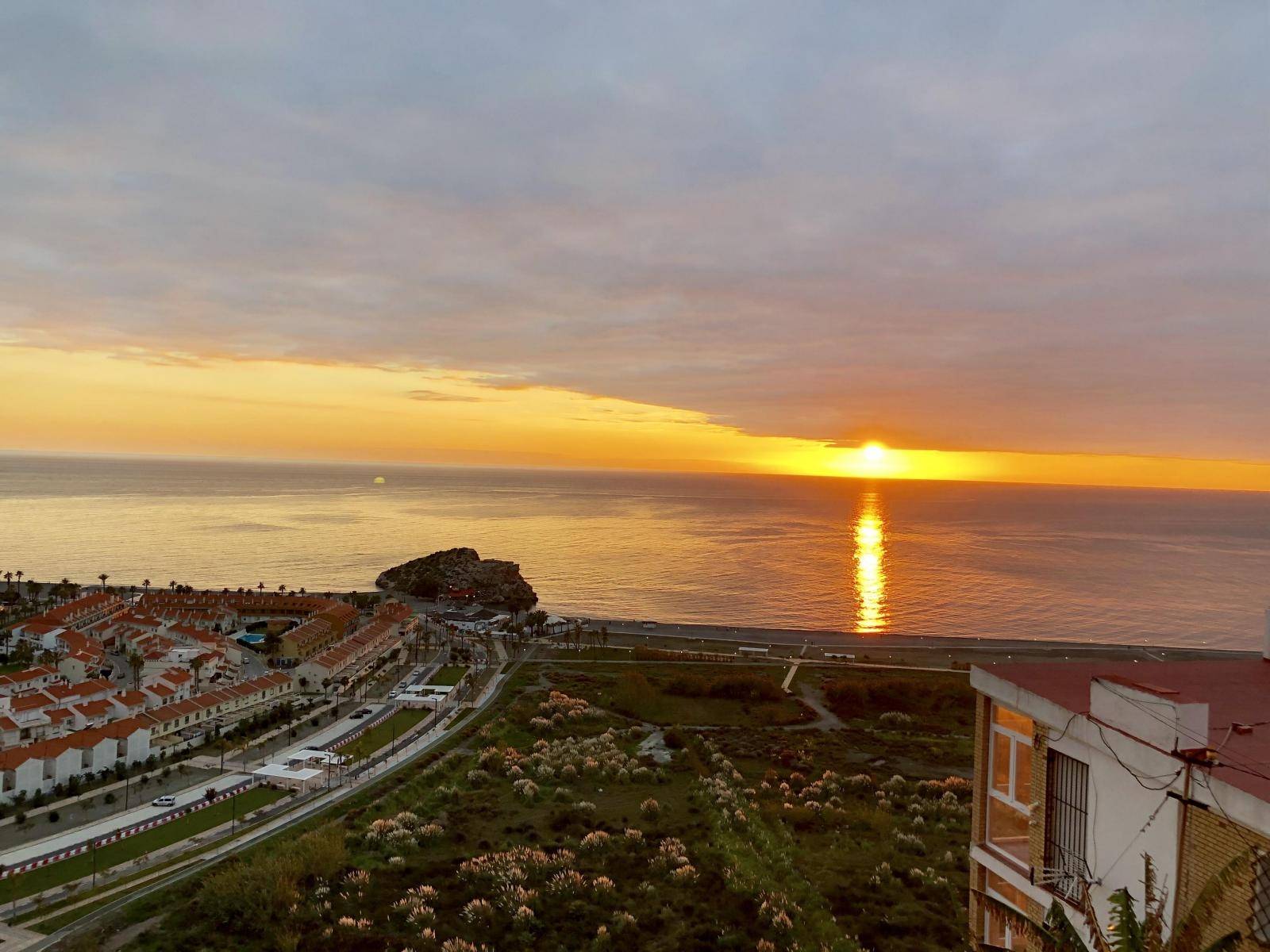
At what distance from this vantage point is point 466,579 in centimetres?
8431

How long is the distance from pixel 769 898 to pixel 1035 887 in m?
9.13

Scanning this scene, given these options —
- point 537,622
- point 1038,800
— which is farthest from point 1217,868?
point 537,622

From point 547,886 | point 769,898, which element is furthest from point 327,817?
point 769,898

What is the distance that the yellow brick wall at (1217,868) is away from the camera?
6641 millimetres

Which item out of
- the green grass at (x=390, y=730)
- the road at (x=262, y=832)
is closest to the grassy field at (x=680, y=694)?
the road at (x=262, y=832)

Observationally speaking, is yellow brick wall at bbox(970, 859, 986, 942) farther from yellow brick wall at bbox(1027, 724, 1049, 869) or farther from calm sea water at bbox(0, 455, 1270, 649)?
calm sea water at bbox(0, 455, 1270, 649)

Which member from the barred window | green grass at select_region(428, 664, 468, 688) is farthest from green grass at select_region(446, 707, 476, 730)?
the barred window

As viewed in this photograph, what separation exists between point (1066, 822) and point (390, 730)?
34.9 m

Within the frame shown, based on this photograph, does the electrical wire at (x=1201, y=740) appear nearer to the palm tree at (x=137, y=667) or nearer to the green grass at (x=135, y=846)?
the green grass at (x=135, y=846)

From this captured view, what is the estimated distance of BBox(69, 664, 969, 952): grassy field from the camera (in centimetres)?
1623

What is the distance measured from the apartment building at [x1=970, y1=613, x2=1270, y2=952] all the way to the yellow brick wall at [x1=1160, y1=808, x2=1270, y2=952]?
0.04 feet

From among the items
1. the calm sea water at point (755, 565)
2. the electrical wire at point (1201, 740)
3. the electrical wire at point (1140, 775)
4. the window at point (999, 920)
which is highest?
the electrical wire at point (1201, 740)

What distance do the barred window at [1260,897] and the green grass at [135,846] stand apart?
2674 cm

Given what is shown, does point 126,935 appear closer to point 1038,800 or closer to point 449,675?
point 1038,800
